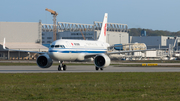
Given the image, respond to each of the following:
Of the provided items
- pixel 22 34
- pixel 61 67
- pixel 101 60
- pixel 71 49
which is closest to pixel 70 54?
pixel 71 49

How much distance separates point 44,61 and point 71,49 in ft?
15.4

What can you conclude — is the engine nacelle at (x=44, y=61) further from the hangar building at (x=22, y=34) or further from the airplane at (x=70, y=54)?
the hangar building at (x=22, y=34)

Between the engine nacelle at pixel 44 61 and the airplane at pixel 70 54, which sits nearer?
the airplane at pixel 70 54

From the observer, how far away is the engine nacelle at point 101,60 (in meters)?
40.7

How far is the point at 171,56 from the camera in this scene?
13125 cm

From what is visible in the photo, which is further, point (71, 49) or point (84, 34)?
point (84, 34)

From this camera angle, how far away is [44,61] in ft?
140

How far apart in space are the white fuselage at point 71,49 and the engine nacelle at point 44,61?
286cm

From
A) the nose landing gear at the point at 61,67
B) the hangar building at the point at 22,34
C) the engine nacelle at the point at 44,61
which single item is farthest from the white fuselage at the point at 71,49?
the hangar building at the point at 22,34

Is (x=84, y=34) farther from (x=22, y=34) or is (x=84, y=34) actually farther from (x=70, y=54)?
(x=70, y=54)
